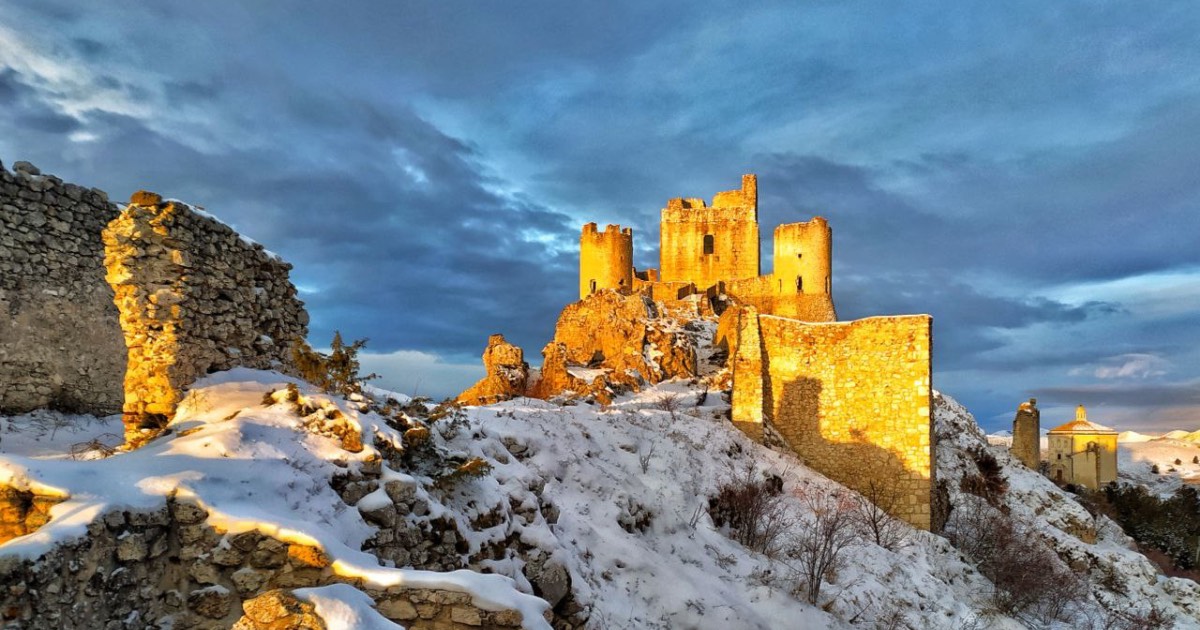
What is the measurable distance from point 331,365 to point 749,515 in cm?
833

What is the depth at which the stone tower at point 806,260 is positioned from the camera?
41281 mm

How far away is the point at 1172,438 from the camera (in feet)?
245

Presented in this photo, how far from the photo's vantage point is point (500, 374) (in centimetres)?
2500

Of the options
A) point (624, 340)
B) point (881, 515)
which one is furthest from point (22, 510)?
point (624, 340)

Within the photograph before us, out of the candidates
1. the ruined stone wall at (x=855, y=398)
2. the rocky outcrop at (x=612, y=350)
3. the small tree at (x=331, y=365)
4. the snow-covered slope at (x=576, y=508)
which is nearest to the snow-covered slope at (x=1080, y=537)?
the snow-covered slope at (x=576, y=508)

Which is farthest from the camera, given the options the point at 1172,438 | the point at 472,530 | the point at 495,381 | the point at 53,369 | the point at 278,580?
the point at 1172,438

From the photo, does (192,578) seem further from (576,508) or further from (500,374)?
(500,374)

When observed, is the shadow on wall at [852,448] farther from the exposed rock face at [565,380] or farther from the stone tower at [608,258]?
the stone tower at [608,258]

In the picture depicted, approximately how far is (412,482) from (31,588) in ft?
9.97

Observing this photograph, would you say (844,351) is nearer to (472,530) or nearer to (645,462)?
(645,462)

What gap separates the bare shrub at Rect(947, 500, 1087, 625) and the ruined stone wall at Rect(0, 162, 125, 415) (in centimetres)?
1733

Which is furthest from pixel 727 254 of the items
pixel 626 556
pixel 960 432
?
pixel 626 556

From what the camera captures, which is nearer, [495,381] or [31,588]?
[31,588]

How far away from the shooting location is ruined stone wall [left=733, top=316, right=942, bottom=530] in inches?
674
